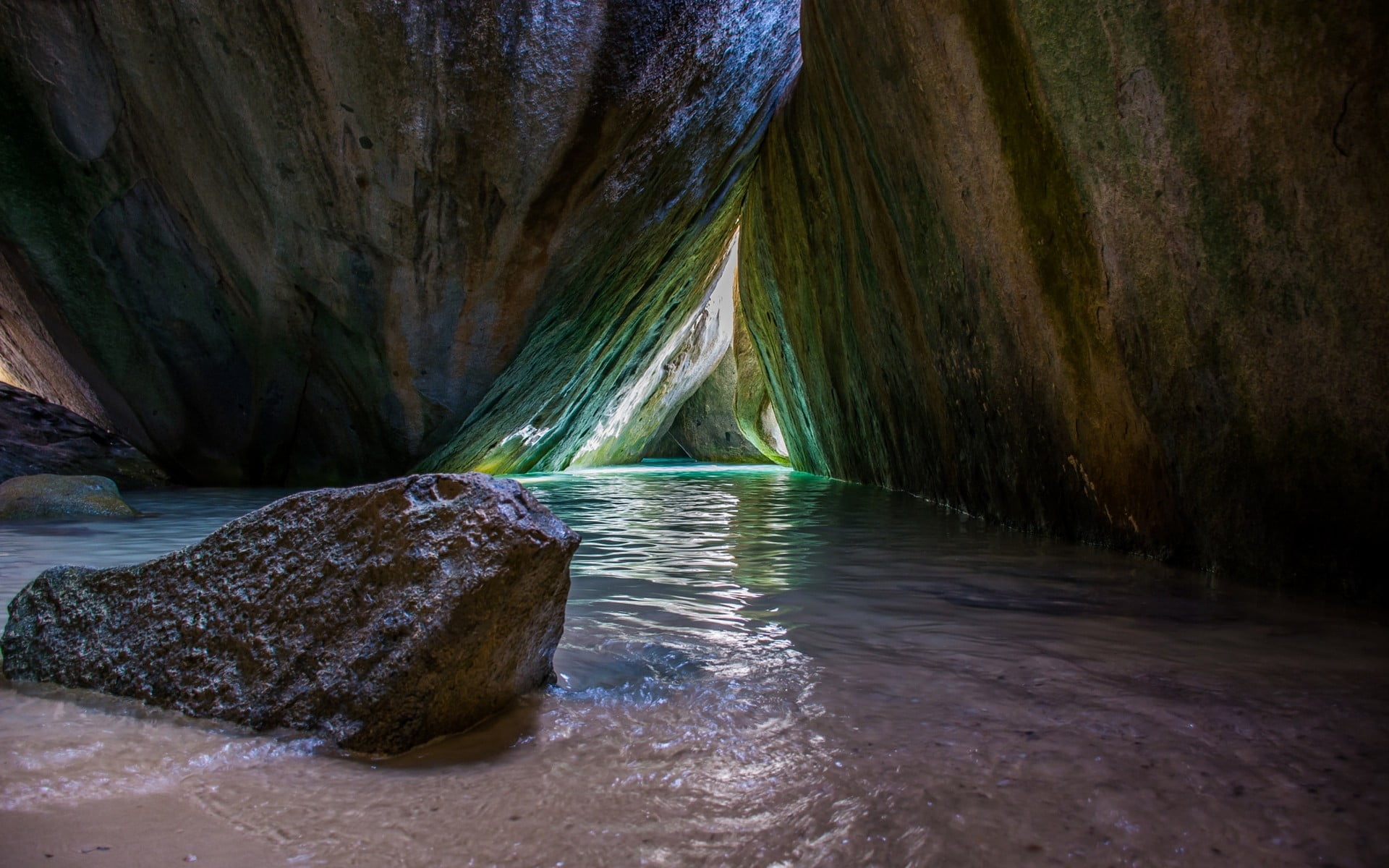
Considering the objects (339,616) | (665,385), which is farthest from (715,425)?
(339,616)

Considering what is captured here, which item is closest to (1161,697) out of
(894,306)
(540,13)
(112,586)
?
(112,586)

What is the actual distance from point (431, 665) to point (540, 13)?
5.31m

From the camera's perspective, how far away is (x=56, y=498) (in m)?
5.45

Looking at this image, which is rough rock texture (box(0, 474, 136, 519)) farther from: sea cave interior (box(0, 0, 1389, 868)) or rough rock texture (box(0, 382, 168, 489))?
rough rock texture (box(0, 382, 168, 489))

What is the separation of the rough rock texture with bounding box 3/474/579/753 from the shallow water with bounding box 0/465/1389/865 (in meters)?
0.08

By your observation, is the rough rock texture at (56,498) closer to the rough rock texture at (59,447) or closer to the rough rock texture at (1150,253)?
the rough rock texture at (59,447)

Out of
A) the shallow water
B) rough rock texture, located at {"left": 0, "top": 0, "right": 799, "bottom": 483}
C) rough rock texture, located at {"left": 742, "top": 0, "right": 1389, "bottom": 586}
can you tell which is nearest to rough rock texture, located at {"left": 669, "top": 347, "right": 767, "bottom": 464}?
rough rock texture, located at {"left": 0, "top": 0, "right": 799, "bottom": 483}

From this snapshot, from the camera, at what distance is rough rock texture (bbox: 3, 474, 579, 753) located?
1699mm

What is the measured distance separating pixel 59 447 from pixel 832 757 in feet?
27.1

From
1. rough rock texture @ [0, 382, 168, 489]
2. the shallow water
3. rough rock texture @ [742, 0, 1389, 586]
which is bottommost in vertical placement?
the shallow water

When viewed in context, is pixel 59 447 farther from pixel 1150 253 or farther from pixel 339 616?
pixel 1150 253

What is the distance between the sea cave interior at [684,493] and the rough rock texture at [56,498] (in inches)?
1.4

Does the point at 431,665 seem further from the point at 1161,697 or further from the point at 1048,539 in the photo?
the point at 1048,539

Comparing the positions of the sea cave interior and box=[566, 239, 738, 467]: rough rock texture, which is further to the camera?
box=[566, 239, 738, 467]: rough rock texture
